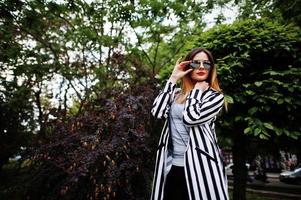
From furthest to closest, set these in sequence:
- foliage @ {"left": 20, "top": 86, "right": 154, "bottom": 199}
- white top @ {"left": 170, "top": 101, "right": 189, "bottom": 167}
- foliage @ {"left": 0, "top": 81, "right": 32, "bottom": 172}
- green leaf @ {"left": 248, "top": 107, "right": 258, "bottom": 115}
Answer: foliage @ {"left": 0, "top": 81, "right": 32, "bottom": 172} < green leaf @ {"left": 248, "top": 107, "right": 258, "bottom": 115} < foliage @ {"left": 20, "top": 86, "right": 154, "bottom": 199} < white top @ {"left": 170, "top": 101, "right": 189, "bottom": 167}

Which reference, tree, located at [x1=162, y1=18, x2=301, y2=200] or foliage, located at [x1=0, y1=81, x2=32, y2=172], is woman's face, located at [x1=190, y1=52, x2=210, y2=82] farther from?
foliage, located at [x1=0, y1=81, x2=32, y2=172]

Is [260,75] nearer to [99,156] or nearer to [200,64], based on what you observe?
[99,156]

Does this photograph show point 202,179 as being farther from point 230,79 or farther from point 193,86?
point 230,79

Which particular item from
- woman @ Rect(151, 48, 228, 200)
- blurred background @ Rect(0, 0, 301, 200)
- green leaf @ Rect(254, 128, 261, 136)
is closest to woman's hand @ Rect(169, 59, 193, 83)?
woman @ Rect(151, 48, 228, 200)

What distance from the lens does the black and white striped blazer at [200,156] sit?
2143mm

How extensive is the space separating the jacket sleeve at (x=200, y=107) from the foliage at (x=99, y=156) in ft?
5.89

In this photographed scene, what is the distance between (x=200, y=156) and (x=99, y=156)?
6.83 feet

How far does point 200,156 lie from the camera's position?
2162 millimetres

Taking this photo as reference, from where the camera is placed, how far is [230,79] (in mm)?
4840

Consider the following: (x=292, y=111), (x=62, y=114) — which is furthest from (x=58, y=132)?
(x=292, y=111)

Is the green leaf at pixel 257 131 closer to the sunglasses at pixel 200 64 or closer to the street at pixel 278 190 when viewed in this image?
the sunglasses at pixel 200 64

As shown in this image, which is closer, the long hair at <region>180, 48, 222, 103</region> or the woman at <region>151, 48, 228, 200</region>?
the woman at <region>151, 48, 228, 200</region>

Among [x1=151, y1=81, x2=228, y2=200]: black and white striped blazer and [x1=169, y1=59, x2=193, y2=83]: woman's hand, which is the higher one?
[x1=169, y1=59, x2=193, y2=83]: woman's hand

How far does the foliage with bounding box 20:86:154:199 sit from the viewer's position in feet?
12.6
